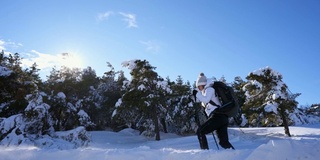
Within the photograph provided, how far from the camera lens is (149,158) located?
4.53 metres

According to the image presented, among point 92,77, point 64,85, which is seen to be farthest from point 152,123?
point 92,77

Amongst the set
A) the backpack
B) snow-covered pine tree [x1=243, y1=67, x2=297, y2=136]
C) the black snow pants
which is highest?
snow-covered pine tree [x1=243, y1=67, x2=297, y2=136]

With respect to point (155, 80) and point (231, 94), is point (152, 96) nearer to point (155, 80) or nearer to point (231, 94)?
point (155, 80)

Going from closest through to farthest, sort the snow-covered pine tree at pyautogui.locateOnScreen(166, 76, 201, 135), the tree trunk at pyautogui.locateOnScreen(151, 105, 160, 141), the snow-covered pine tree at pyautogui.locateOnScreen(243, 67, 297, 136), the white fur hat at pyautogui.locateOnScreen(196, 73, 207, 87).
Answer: the white fur hat at pyautogui.locateOnScreen(196, 73, 207, 87) → the snow-covered pine tree at pyautogui.locateOnScreen(243, 67, 297, 136) → the tree trunk at pyautogui.locateOnScreen(151, 105, 160, 141) → the snow-covered pine tree at pyautogui.locateOnScreen(166, 76, 201, 135)

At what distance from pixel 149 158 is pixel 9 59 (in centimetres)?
1933

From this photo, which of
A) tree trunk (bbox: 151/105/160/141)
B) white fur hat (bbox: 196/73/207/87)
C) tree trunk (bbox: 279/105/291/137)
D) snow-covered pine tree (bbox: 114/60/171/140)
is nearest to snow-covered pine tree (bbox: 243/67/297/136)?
tree trunk (bbox: 279/105/291/137)

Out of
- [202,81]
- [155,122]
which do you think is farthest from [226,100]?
[155,122]

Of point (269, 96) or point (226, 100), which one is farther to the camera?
point (269, 96)

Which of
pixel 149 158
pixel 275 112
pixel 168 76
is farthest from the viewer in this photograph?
pixel 168 76

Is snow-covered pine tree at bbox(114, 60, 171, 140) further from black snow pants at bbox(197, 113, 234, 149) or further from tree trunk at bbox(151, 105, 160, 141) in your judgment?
black snow pants at bbox(197, 113, 234, 149)

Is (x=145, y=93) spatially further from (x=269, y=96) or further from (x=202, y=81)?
(x=202, y=81)

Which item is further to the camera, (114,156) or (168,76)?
(168,76)

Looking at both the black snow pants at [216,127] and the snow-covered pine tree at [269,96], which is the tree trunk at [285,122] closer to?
the snow-covered pine tree at [269,96]

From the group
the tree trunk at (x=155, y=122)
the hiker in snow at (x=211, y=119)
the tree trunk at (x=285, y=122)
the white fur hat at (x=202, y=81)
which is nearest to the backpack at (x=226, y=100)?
the hiker in snow at (x=211, y=119)
